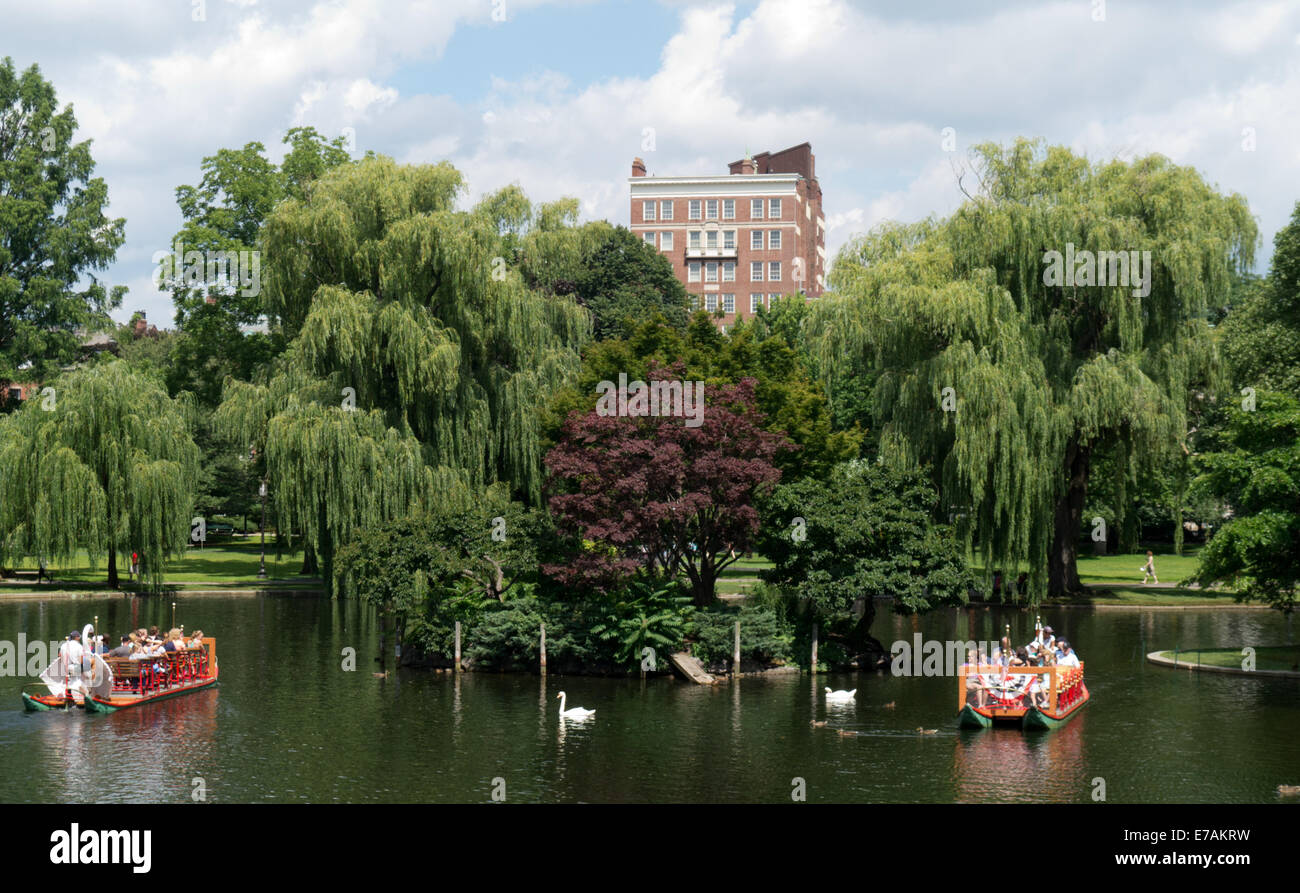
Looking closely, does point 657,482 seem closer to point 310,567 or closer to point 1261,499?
point 1261,499

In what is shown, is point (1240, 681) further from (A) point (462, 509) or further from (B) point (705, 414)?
(A) point (462, 509)

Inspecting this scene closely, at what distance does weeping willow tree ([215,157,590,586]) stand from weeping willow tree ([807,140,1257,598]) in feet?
43.9

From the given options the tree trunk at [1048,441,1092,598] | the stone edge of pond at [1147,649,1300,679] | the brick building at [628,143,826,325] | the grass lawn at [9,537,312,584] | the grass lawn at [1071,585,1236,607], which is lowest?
the stone edge of pond at [1147,649,1300,679]

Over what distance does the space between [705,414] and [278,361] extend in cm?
2853

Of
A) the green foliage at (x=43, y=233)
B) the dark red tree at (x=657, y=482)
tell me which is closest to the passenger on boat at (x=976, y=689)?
the dark red tree at (x=657, y=482)

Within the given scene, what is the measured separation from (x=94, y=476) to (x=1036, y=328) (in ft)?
129

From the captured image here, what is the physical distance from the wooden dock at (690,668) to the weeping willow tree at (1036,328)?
15.7m

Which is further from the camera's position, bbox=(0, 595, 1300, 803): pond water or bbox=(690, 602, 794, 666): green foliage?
bbox=(690, 602, 794, 666): green foliage

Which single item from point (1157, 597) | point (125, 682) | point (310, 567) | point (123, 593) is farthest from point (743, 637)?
point (310, 567)

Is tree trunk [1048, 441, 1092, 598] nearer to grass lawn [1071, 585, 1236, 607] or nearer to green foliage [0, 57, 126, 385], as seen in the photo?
grass lawn [1071, 585, 1236, 607]

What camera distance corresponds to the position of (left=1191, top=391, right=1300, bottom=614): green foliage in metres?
36.0

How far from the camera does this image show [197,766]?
2708 centimetres

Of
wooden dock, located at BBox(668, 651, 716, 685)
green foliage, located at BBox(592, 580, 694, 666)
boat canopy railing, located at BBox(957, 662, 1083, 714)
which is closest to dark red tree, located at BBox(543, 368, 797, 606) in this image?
green foliage, located at BBox(592, 580, 694, 666)

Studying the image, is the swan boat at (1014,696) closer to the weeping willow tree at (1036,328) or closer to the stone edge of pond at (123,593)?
the weeping willow tree at (1036,328)
